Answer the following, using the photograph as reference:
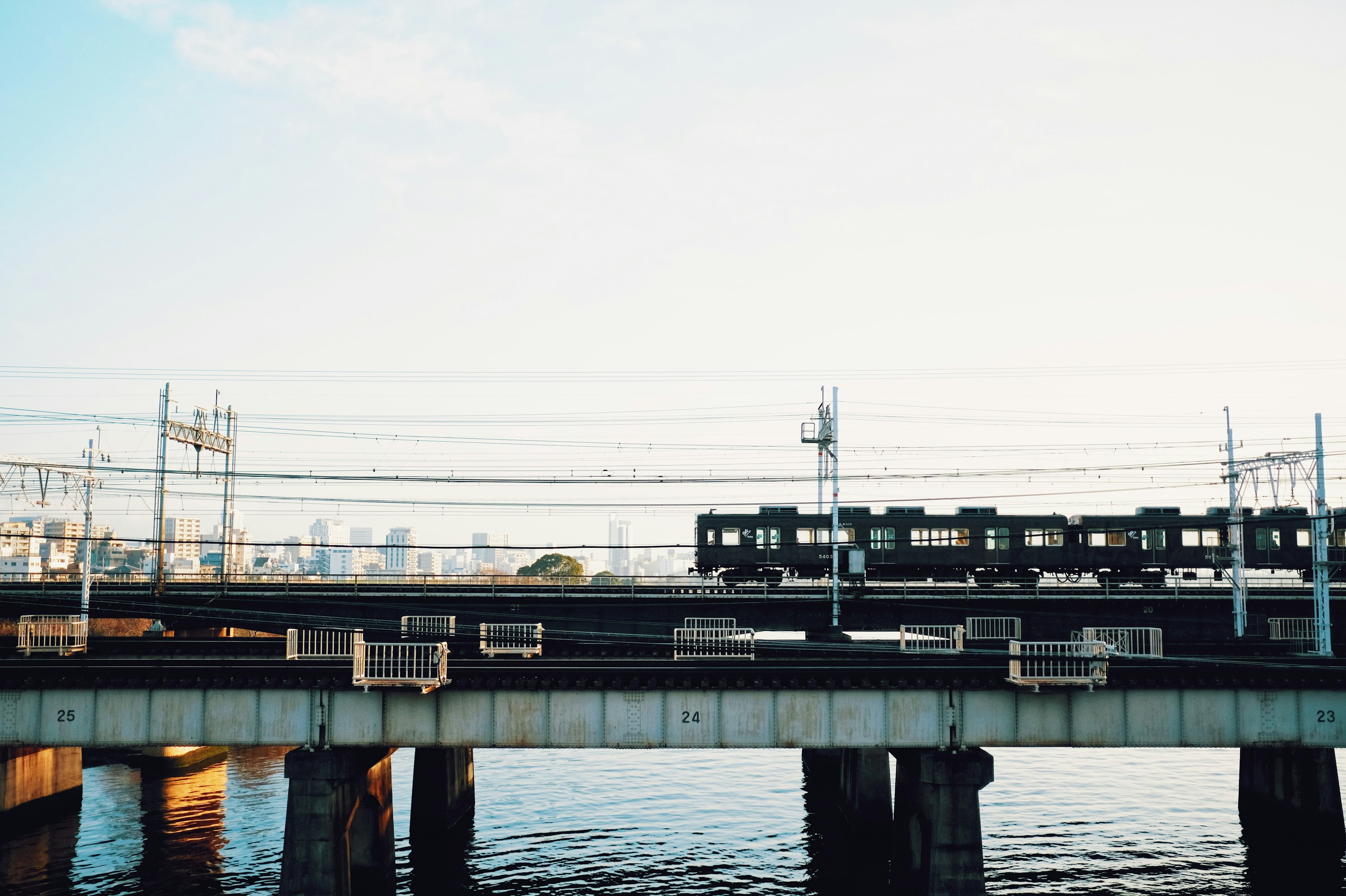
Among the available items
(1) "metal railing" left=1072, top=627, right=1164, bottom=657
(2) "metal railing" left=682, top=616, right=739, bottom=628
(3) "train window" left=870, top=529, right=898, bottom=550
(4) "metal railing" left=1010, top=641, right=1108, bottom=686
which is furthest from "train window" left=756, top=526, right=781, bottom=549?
(4) "metal railing" left=1010, top=641, right=1108, bottom=686

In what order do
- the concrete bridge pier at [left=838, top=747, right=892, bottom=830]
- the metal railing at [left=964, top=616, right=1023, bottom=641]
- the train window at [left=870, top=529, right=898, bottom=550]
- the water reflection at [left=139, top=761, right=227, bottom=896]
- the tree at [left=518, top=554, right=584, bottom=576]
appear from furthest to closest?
1. the tree at [left=518, top=554, right=584, bottom=576]
2. the train window at [left=870, top=529, right=898, bottom=550]
3. the metal railing at [left=964, top=616, right=1023, bottom=641]
4. the concrete bridge pier at [left=838, top=747, right=892, bottom=830]
5. the water reflection at [left=139, top=761, right=227, bottom=896]

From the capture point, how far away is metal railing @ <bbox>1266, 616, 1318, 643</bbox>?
160ft

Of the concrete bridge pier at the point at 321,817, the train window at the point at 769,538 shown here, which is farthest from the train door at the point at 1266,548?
the concrete bridge pier at the point at 321,817

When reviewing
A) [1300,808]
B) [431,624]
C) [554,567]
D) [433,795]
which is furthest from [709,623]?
[554,567]

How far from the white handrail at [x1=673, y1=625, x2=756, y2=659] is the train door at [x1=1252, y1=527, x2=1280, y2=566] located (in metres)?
31.4

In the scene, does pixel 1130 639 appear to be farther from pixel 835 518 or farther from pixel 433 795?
pixel 433 795

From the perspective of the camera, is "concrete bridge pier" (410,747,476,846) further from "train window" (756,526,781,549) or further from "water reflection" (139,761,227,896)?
"train window" (756,526,781,549)

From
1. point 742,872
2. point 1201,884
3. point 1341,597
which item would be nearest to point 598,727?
point 742,872

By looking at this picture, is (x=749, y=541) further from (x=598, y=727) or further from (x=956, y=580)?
(x=598, y=727)

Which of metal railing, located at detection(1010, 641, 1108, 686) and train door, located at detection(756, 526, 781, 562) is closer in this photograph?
metal railing, located at detection(1010, 641, 1108, 686)

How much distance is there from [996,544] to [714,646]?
86.8 ft

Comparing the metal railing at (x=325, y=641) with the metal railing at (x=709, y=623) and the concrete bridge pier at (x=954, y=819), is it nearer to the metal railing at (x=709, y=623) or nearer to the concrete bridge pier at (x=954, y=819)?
the metal railing at (x=709, y=623)

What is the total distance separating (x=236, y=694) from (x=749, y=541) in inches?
1399

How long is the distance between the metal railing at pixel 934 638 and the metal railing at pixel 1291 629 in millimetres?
14457
